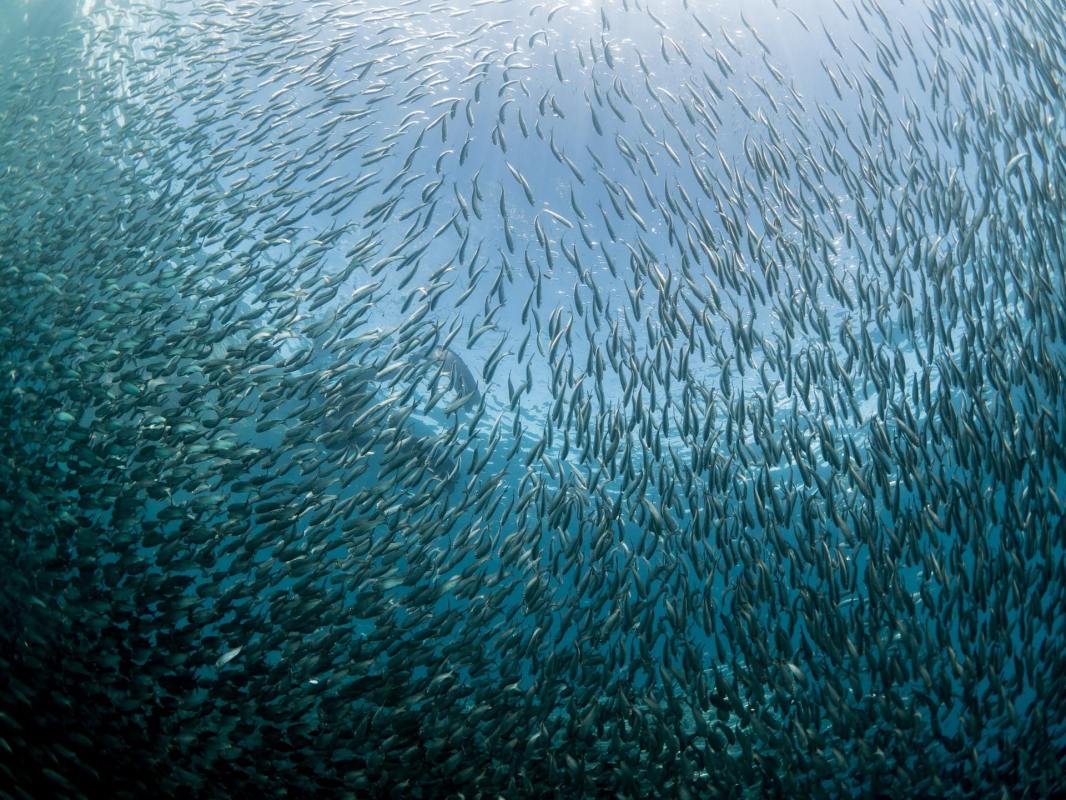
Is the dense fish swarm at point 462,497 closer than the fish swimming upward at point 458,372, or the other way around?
the dense fish swarm at point 462,497

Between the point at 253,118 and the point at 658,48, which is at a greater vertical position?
the point at 253,118

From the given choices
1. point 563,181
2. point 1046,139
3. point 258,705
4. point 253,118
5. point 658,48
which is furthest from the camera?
point 563,181

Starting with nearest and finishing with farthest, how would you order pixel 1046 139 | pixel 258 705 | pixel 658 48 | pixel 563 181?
pixel 258 705 → pixel 1046 139 → pixel 658 48 → pixel 563 181

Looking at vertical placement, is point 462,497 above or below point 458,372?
below

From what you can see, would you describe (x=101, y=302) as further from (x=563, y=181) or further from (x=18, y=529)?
(x=563, y=181)

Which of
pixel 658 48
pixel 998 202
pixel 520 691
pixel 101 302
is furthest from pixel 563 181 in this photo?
pixel 520 691

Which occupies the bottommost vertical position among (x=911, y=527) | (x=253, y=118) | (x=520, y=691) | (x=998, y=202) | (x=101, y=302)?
(x=520, y=691)

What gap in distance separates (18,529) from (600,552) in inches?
219

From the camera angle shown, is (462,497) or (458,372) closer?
(462,497)

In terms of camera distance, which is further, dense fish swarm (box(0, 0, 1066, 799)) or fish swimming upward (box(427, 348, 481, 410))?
fish swimming upward (box(427, 348, 481, 410))

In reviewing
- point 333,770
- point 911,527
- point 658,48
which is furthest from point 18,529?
point 658,48

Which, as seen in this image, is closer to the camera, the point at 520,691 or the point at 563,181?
the point at 520,691

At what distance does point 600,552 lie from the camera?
7.27 metres

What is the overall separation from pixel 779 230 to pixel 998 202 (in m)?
2.37
